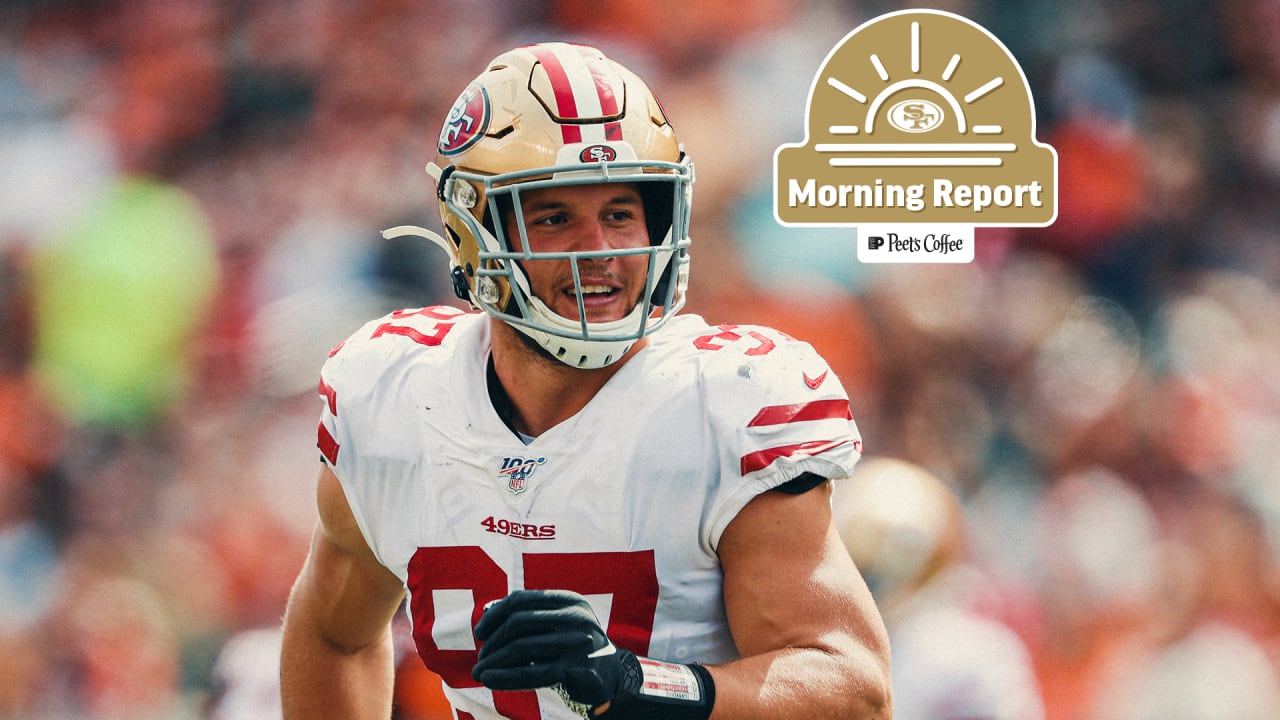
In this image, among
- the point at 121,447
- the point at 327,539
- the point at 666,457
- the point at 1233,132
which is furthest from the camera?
the point at 1233,132

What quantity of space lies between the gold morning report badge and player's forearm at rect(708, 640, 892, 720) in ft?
6.88

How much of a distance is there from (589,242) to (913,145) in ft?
6.41

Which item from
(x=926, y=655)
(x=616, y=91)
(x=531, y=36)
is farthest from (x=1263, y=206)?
(x=616, y=91)

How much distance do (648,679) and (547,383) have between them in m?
0.46

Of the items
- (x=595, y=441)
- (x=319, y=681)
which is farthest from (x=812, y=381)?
(x=319, y=681)

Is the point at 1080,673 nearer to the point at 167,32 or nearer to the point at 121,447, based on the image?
the point at 121,447

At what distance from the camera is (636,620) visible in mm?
1440

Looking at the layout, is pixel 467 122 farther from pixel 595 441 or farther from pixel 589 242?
pixel 595 441

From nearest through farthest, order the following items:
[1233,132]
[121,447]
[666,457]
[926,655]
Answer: [666,457] < [926,655] < [121,447] < [1233,132]

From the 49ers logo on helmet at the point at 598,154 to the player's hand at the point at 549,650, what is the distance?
55cm

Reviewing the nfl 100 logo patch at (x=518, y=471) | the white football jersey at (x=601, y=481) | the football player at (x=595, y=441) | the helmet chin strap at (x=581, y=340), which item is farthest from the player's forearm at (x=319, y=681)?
the helmet chin strap at (x=581, y=340)

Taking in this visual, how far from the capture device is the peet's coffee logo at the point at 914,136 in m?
3.26

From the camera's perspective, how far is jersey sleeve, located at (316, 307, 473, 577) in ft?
5.20

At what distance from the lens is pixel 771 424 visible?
140 cm
